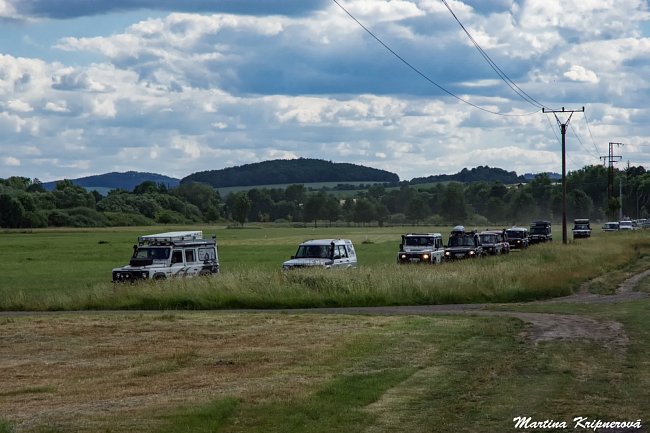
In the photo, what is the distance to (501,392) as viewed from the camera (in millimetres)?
15367

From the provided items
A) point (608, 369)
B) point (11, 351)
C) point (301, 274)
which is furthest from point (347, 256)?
point (608, 369)

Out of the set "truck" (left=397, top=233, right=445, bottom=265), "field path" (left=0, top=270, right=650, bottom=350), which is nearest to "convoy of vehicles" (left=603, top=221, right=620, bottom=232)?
"truck" (left=397, top=233, right=445, bottom=265)

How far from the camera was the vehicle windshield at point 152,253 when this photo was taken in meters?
40.9

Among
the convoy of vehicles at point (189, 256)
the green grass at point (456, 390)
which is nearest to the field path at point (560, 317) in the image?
the green grass at point (456, 390)

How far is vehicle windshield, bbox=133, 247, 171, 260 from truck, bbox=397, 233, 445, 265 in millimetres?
16051

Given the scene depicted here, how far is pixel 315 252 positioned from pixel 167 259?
20.3 ft

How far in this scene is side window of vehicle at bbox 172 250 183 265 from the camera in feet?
135

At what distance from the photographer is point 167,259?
40938 mm

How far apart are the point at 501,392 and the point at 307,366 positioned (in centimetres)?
437

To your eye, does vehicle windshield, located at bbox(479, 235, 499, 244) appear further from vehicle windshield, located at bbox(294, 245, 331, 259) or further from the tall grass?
the tall grass

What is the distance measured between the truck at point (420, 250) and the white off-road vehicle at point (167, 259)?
13.9 metres

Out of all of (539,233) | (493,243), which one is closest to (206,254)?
(493,243)

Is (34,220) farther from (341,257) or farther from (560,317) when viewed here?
(560,317)

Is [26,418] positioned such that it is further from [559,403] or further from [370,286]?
[370,286]
